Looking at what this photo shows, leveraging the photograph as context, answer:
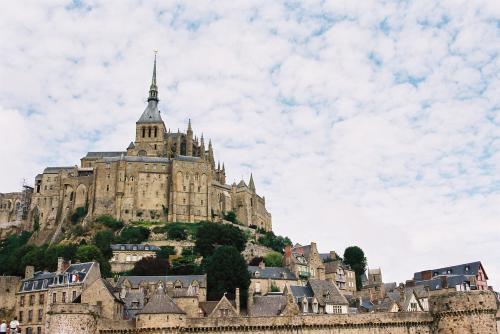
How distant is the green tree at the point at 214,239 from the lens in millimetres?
88438

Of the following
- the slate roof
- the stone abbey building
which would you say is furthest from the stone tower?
the slate roof

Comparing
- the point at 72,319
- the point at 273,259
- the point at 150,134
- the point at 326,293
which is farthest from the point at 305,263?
the point at 150,134

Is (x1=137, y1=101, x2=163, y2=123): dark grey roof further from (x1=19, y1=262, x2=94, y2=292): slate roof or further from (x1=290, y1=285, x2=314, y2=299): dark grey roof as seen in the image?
(x1=290, y1=285, x2=314, y2=299): dark grey roof

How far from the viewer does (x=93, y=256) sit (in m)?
79.1

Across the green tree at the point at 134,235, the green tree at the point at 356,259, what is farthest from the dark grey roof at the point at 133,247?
the green tree at the point at 356,259

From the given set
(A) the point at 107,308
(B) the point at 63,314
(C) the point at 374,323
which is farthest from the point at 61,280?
(C) the point at 374,323

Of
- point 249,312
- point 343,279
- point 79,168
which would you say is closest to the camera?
point 249,312

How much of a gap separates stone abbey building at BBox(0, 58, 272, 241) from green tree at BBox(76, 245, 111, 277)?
25.9 meters

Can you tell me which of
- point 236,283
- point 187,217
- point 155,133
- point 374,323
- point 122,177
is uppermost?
point 155,133

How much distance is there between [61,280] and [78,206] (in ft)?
185

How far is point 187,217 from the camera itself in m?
108

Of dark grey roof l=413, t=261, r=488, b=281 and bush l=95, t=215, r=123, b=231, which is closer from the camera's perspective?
dark grey roof l=413, t=261, r=488, b=281

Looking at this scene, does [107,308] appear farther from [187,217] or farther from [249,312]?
[187,217]

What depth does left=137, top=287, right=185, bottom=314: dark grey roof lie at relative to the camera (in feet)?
141
